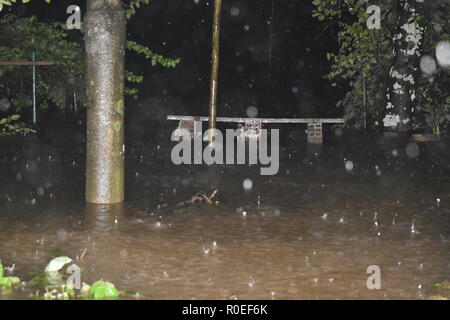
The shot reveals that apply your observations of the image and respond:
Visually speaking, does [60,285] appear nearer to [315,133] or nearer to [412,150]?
[412,150]

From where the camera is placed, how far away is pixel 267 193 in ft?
35.8

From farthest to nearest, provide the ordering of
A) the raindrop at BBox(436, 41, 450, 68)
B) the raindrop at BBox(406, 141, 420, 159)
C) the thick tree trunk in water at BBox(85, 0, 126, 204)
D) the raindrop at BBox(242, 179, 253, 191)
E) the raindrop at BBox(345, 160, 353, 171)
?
the raindrop at BBox(436, 41, 450, 68)
the raindrop at BBox(406, 141, 420, 159)
the raindrop at BBox(345, 160, 353, 171)
the raindrop at BBox(242, 179, 253, 191)
the thick tree trunk in water at BBox(85, 0, 126, 204)

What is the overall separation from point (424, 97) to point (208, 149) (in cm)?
724

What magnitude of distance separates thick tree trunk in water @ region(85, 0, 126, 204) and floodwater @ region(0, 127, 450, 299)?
0.42m

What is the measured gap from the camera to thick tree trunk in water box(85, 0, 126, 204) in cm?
956

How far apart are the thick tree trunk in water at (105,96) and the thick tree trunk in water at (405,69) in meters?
11.6

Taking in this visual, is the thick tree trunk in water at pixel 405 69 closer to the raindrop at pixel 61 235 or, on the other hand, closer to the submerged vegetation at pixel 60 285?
the raindrop at pixel 61 235

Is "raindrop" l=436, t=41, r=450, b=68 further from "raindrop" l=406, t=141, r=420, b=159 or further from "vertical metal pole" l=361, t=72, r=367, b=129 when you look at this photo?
"raindrop" l=406, t=141, r=420, b=159

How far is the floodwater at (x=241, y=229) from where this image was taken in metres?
6.14

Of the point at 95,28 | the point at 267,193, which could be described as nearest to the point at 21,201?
the point at 95,28

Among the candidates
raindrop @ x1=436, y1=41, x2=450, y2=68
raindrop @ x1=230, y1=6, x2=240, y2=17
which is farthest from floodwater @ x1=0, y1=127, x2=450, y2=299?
raindrop @ x1=230, y1=6, x2=240, y2=17

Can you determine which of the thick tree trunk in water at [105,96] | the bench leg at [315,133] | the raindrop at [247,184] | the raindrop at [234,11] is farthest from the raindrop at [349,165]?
the raindrop at [234,11]

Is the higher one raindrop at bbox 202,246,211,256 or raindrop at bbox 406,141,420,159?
raindrop at bbox 406,141,420,159

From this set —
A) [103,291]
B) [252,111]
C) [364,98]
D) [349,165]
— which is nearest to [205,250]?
[103,291]
